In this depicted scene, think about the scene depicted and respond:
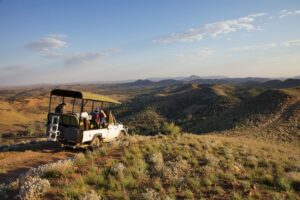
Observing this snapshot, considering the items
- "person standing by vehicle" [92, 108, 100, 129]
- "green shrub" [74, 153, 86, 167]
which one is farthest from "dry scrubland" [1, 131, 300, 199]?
"person standing by vehicle" [92, 108, 100, 129]

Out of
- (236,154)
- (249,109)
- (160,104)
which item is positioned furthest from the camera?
(160,104)

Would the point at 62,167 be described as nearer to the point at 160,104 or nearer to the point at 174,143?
the point at 174,143

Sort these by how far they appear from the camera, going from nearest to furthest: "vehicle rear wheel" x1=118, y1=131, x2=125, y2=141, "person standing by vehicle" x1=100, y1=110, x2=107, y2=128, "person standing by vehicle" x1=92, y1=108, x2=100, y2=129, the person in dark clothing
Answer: the person in dark clothing < "person standing by vehicle" x1=92, y1=108, x2=100, y2=129 < "person standing by vehicle" x1=100, y1=110, x2=107, y2=128 < "vehicle rear wheel" x1=118, y1=131, x2=125, y2=141

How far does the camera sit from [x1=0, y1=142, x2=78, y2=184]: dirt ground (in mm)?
11562

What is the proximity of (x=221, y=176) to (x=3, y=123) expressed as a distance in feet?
200

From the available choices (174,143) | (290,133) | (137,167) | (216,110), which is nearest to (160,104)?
(216,110)

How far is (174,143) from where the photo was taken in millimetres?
17156

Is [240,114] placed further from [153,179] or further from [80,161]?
[153,179]

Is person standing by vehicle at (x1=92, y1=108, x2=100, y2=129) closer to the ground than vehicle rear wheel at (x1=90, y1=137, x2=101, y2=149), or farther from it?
farther from it

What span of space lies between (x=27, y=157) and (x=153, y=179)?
20.7 ft

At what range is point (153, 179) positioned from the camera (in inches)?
416

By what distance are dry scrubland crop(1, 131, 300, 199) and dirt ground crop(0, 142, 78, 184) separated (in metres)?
1.30

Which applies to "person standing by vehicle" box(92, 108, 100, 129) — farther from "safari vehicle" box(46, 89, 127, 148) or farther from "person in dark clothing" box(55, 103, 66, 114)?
"person in dark clothing" box(55, 103, 66, 114)

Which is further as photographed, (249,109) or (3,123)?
(3,123)
